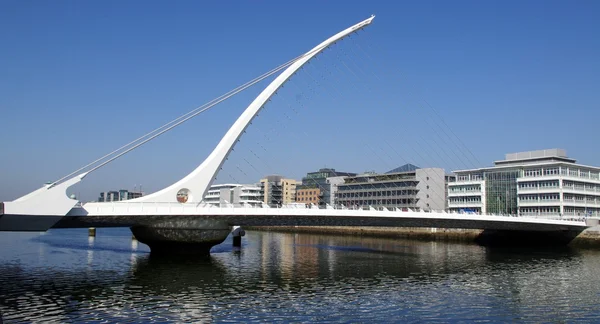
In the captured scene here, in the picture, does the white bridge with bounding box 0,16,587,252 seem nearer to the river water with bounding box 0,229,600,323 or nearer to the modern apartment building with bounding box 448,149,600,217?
the river water with bounding box 0,229,600,323

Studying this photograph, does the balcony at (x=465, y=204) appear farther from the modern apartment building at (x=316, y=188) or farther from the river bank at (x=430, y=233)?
the modern apartment building at (x=316, y=188)

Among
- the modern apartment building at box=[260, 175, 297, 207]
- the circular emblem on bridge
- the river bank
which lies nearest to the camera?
the circular emblem on bridge

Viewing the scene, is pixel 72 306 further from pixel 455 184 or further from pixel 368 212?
pixel 455 184

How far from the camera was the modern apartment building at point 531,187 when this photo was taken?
266 ft

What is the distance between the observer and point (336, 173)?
165 meters

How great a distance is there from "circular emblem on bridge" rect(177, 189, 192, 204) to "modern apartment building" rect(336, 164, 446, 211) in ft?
234

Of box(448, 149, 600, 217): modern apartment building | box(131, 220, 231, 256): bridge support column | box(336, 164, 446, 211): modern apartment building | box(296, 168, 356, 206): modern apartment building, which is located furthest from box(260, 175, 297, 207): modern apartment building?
box(131, 220, 231, 256): bridge support column

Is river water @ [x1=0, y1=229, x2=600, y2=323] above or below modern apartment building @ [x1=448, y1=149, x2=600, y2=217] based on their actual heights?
below

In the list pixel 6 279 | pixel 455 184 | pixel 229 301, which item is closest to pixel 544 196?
pixel 455 184

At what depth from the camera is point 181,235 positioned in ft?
139

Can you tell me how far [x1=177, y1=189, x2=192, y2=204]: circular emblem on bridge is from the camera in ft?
138

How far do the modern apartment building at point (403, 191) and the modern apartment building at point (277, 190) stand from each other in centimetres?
4330

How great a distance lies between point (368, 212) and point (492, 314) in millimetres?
21826

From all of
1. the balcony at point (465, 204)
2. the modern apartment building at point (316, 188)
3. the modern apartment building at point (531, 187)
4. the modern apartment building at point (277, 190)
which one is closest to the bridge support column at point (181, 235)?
the modern apartment building at point (531, 187)
